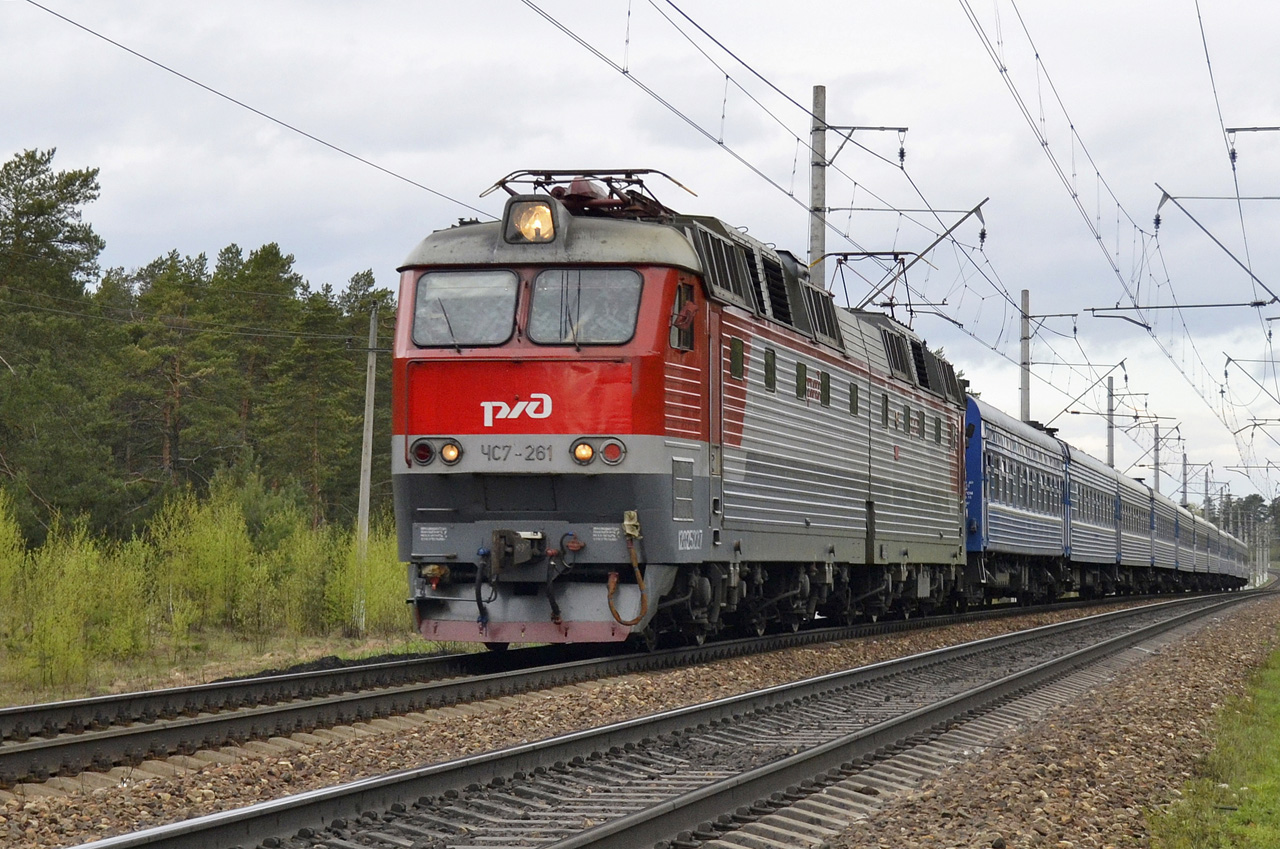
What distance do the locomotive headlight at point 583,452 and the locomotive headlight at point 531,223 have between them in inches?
76.1

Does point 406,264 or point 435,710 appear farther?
point 406,264

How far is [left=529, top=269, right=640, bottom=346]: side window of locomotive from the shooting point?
1272 centimetres

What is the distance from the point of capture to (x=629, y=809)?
699 centimetres

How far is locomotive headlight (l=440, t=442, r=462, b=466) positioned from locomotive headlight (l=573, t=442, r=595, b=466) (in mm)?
1036

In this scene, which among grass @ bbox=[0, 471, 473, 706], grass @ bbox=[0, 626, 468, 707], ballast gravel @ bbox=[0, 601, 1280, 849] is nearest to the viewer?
ballast gravel @ bbox=[0, 601, 1280, 849]

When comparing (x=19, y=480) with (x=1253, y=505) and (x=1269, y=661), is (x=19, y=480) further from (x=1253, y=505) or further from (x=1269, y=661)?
(x=1253, y=505)

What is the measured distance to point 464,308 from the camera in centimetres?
1304

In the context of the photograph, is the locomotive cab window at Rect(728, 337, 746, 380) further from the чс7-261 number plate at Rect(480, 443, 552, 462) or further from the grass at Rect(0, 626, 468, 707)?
the grass at Rect(0, 626, 468, 707)

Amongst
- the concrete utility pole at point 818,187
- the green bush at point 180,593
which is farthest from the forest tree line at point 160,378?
the concrete utility pole at point 818,187

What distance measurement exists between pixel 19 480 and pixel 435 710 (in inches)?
896

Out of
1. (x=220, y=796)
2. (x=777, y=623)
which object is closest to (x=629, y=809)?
(x=220, y=796)

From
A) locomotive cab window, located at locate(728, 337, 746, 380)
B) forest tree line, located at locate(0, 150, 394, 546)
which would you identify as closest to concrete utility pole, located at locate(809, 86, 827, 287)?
locomotive cab window, located at locate(728, 337, 746, 380)

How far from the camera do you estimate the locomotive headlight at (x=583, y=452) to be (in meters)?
12.5

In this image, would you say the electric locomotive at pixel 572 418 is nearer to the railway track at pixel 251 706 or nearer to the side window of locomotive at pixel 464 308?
the side window of locomotive at pixel 464 308
